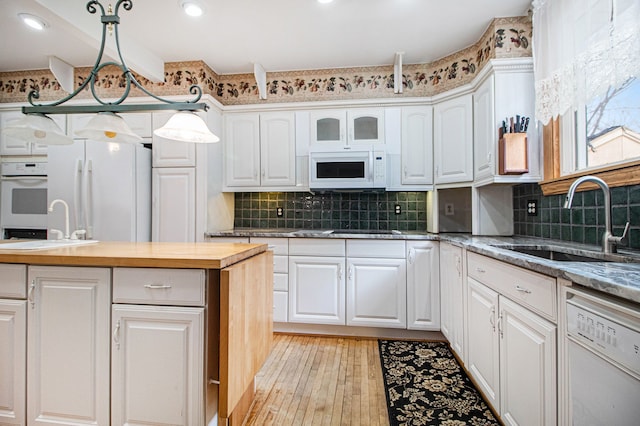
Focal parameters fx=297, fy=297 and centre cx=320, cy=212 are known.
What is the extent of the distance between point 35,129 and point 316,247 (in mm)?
1939

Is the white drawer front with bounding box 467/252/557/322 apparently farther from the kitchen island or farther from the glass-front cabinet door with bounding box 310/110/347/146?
the glass-front cabinet door with bounding box 310/110/347/146

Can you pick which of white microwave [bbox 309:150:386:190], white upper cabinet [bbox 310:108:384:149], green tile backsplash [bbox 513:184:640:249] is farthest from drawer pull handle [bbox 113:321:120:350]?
green tile backsplash [bbox 513:184:640:249]

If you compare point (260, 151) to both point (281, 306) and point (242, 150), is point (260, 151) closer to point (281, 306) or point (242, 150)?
point (242, 150)

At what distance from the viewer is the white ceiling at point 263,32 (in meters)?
2.08

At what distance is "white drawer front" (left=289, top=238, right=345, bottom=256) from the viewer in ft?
8.52

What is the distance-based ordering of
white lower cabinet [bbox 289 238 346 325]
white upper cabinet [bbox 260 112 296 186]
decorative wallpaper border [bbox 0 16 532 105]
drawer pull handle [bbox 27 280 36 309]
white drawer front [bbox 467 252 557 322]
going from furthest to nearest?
white upper cabinet [bbox 260 112 296 186] → decorative wallpaper border [bbox 0 16 532 105] → white lower cabinet [bbox 289 238 346 325] → drawer pull handle [bbox 27 280 36 309] → white drawer front [bbox 467 252 557 322]

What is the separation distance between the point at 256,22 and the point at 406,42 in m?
1.26

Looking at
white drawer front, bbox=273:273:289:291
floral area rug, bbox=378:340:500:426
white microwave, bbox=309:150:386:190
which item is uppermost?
white microwave, bbox=309:150:386:190

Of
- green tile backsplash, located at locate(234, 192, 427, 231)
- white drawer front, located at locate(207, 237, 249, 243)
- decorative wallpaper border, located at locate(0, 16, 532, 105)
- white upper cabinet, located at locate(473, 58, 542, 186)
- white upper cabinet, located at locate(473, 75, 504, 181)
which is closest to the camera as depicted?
white upper cabinet, located at locate(473, 58, 542, 186)

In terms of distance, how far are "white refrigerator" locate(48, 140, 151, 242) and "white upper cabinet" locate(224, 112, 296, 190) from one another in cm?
88

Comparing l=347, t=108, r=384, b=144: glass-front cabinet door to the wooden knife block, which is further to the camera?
l=347, t=108, r=384, b=144: glass-front cabinet door

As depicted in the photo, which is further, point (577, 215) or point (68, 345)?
point (577, 215)

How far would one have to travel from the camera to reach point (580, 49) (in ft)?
4.75

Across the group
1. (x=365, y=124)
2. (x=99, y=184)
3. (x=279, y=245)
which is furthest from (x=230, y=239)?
(x=365, y=124)
